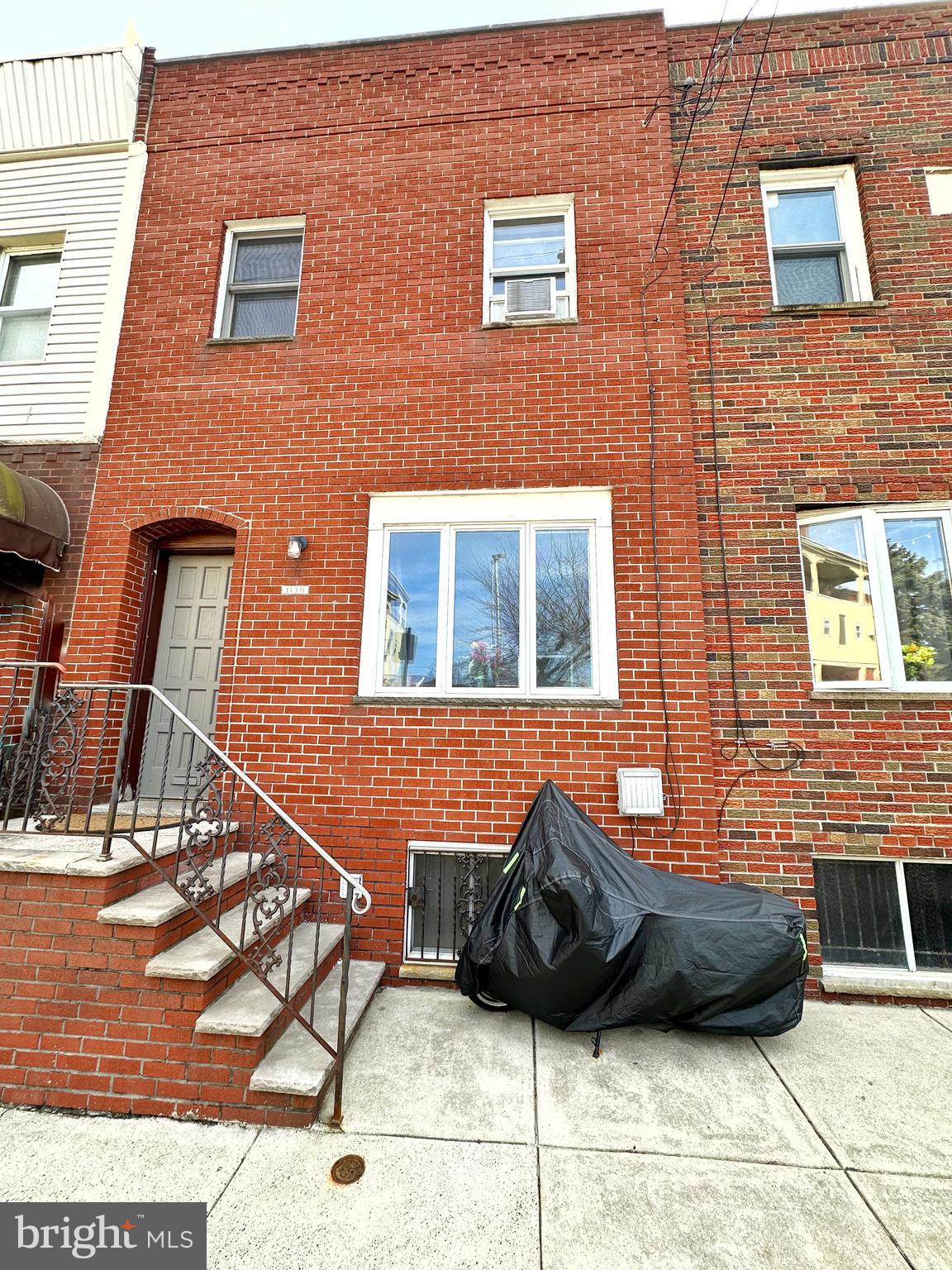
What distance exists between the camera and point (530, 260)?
5438 mm

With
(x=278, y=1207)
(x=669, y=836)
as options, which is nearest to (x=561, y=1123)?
(x=278, y=1207)

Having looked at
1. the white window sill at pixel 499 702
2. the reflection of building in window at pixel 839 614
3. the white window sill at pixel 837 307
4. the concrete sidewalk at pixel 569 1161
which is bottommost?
the concrete sidewalk at pixel 569 1161

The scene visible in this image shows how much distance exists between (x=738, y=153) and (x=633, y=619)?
4425 mm

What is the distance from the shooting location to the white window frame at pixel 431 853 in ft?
14.0

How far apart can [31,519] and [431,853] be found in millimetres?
4131

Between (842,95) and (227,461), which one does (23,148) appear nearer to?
(227,461)

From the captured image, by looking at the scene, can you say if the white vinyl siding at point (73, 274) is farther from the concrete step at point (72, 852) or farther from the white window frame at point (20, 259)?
the concrete step at point (72, 852)

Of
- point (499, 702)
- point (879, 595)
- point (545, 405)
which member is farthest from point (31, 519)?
point (879, 595)

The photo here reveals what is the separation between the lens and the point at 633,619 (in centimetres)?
457

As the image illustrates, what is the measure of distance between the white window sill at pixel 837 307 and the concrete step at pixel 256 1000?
5.79 meters

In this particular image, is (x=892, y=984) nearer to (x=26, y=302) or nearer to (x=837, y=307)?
(x=837, y=307)

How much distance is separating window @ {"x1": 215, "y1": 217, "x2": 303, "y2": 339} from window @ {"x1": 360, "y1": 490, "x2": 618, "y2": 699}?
2355 mm

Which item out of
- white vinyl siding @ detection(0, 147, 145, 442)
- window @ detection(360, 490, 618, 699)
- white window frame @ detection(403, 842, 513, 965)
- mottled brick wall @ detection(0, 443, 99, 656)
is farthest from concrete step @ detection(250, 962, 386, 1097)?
white vinyl siding @ detection(0, 147, 145, 442)

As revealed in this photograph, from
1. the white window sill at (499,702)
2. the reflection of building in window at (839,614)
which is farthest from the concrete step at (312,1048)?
the reflection of building in window at (839,614)
